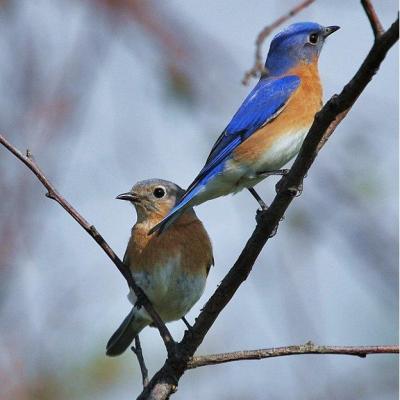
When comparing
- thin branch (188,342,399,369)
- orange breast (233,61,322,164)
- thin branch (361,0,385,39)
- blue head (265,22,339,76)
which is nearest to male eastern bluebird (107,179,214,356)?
orange breast (233,61,322,164)

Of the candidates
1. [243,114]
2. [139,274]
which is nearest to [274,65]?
[243,114]

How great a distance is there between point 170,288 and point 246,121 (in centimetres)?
138

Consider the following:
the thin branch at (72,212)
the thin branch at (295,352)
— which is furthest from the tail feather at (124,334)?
the thin branch at (295,352)

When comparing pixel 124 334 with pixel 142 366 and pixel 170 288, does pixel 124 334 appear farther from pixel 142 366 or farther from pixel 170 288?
pixel 142 366

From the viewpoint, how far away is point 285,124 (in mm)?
5227

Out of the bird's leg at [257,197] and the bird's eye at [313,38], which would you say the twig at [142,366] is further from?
the bird's eye at [313,38]

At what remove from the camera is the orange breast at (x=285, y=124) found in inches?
204

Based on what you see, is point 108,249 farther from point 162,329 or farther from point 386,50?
point 386,50

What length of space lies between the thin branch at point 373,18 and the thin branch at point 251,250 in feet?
1.18

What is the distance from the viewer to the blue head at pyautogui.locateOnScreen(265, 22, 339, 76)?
5910mm

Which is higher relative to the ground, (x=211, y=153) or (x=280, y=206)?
(x=211, y=153)

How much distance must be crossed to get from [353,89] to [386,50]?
0.23 meters

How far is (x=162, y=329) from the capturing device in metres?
4.11

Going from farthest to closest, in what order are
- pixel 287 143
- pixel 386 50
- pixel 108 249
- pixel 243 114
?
pixel 243 114
pixel 287 143
pixel 108 249
pixel 386 50
